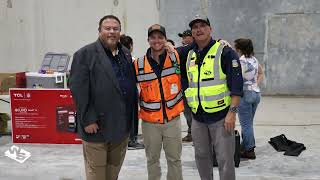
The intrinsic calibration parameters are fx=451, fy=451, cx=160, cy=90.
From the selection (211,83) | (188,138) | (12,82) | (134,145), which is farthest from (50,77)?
(211,83)

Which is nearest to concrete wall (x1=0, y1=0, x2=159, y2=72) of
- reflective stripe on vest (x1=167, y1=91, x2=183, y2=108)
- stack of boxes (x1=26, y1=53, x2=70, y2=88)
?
stack of boxes (x1=26, y1=53, x2=70, y2=88)

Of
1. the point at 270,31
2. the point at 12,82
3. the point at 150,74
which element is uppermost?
the point at 270,31

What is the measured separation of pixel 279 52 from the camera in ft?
37.9

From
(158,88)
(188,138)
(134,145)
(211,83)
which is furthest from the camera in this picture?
(188,138)

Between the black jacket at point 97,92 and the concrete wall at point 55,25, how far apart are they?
7755mm

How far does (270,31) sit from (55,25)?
5581mm

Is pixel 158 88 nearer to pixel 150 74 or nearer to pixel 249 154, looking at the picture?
pixel 150 74

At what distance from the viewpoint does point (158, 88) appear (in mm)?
4168

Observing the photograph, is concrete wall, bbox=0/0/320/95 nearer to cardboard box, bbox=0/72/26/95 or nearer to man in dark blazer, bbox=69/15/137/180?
cardboard box, bbox=0/72/26/95

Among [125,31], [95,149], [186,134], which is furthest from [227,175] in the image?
[125,31]

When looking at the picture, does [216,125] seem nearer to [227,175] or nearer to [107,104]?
[227,175]

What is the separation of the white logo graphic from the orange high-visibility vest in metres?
2.82

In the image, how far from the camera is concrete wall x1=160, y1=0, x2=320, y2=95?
37.4 feet

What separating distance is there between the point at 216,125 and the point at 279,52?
797cm
